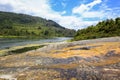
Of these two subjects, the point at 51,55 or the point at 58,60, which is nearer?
the point at 58,60

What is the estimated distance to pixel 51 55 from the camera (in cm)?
2191

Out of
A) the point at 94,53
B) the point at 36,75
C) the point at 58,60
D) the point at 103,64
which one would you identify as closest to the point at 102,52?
the point at 94,53

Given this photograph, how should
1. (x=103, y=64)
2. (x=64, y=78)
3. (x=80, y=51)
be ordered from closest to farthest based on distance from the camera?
(x=64, y=78), (x=103, y=64), (x=80, y=51)

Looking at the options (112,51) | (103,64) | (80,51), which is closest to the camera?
(103,64)

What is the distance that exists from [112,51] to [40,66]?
25.6 ft

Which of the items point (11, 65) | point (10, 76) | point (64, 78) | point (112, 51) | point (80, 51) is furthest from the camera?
point (80, 51)

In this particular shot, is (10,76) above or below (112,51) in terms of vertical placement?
below

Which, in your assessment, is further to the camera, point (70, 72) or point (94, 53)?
point (94, 53)

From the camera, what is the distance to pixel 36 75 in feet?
52.0

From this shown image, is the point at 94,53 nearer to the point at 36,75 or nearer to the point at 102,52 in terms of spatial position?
the point at 102,52

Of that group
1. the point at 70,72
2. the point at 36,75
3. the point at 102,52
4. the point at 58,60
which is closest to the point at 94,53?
the point at 102,52

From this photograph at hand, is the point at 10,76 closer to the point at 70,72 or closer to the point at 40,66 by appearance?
the point at 40,66

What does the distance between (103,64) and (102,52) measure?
344cm

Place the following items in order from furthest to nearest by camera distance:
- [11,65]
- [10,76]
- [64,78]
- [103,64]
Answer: [11,65], [103,64], [10,76], [64,78]
